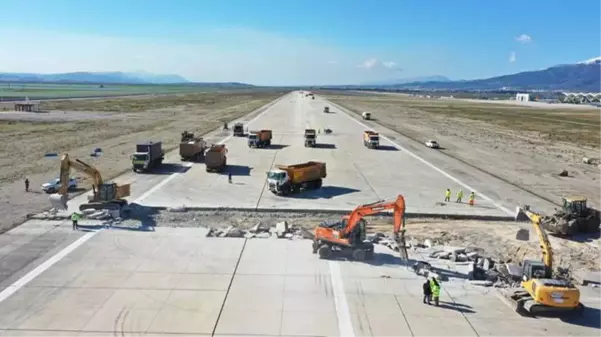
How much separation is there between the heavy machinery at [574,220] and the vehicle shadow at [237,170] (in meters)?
27.7

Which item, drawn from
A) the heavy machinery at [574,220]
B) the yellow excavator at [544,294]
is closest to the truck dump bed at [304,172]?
the heavy machinery at [574,220]

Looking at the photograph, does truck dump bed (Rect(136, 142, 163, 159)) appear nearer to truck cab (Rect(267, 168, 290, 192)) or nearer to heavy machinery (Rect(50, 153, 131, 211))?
heavy machinery (Rect(50, 153, 131, 211))

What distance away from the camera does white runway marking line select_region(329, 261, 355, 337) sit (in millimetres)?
19203

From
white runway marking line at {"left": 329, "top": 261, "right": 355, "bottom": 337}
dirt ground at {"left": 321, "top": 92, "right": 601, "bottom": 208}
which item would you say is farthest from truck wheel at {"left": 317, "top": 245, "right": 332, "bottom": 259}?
dirt ground at {"left": 321, "top": 92, "right": 601, "bottom": 208}

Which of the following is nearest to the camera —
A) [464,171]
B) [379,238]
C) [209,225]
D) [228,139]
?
[379,238]

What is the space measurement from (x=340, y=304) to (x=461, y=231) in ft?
47.3

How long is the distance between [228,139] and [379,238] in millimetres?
52738

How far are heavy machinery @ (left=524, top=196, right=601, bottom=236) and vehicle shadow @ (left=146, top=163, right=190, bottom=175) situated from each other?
1305 inches

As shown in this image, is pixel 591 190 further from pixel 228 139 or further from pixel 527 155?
pixel 228 139

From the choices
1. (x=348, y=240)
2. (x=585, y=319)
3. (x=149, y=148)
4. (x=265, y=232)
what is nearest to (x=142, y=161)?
(x=149, y=148)

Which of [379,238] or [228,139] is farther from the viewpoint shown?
[228,139]

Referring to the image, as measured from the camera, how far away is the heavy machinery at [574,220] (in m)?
32.2

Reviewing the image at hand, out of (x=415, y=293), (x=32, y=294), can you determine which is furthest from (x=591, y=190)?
(x=32, y=294)

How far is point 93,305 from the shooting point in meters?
20.8
